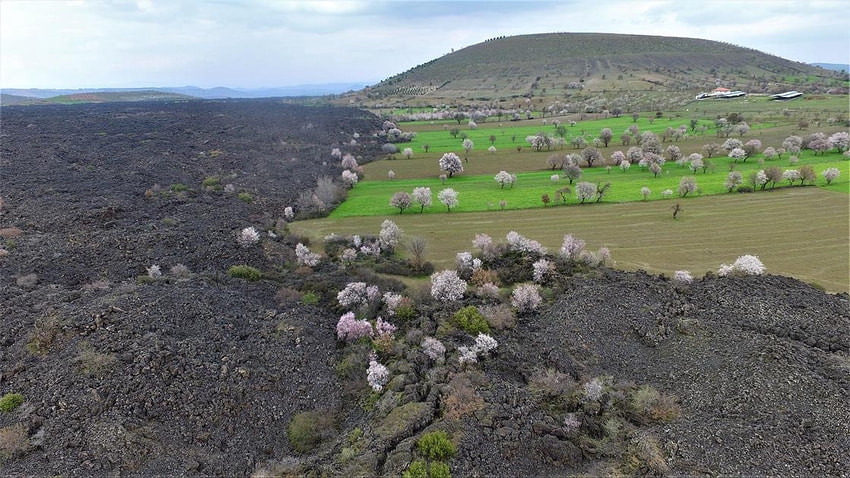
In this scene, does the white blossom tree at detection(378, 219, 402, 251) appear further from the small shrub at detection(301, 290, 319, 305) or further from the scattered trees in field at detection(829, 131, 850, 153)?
the scattered trees in field at detection(829, 131, 850, 153)

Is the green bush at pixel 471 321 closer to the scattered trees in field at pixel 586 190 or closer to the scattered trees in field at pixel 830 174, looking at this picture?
the scattered trees in field at pixel 586 190

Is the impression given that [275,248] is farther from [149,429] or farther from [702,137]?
[702,137]

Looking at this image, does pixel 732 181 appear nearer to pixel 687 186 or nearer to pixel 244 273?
pixel 687 186

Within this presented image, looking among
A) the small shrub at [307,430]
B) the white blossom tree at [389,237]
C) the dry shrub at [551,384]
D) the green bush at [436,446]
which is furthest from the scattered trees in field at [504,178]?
the green bush at [436,446]

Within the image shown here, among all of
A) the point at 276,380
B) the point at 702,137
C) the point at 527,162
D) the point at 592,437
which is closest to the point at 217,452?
the point at 276,380

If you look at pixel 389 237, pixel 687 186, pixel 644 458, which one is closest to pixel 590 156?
pixel 687 186
